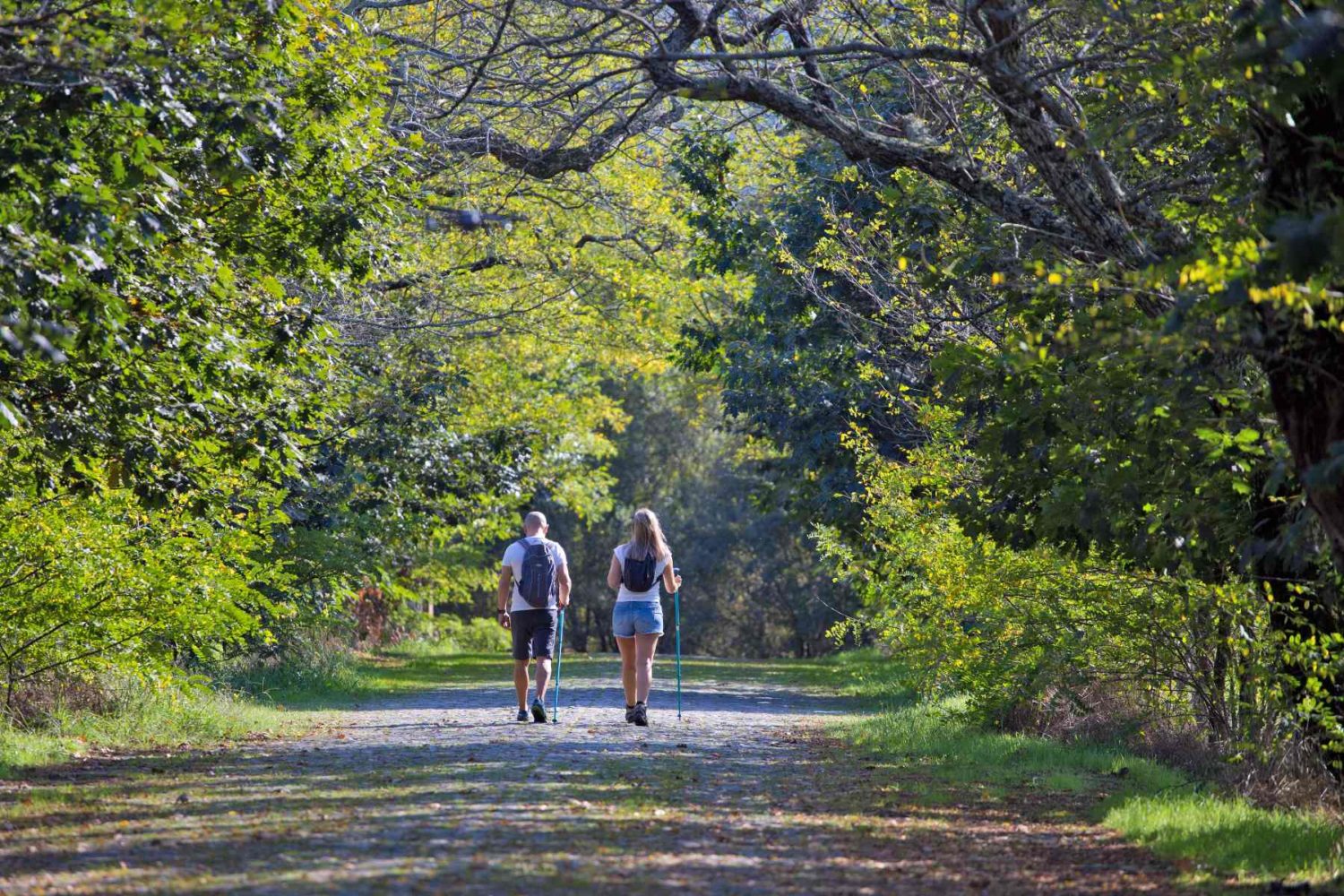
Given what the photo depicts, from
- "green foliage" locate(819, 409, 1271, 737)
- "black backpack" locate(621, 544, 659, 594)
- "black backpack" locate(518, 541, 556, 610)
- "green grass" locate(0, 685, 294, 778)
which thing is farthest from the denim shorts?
"green grass" locate(0, 685, 294, 778)

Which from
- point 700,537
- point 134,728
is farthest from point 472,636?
point 134,728

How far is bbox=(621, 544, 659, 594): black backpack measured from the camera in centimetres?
1465

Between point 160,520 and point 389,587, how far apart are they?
35.7 feet

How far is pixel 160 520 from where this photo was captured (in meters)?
12.1

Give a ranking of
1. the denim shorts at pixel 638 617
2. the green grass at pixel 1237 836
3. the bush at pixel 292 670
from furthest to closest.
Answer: the bush at pixel 292 670
the denim shorts at pixel 638 617
the green grass at pixel 1237 836

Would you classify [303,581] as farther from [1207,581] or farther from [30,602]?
[1207,581]

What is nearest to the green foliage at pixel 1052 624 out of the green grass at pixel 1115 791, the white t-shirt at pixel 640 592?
the green grass at pixel 1115 791

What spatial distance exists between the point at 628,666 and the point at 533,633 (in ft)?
3.06

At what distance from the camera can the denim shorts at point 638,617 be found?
14617 mm

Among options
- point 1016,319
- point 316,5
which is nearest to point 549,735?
point 1016,319

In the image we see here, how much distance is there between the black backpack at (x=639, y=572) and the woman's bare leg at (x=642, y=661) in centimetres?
44

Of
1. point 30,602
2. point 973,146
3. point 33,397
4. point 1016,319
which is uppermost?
point 973,146

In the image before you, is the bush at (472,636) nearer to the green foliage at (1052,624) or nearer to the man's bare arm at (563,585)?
the man's bare arm at (563,585)

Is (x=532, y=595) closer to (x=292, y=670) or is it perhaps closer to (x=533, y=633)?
(x=533, y=633)
